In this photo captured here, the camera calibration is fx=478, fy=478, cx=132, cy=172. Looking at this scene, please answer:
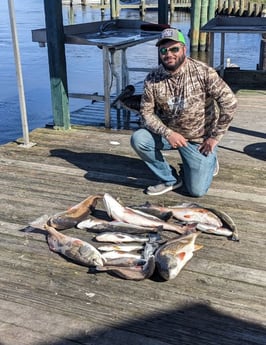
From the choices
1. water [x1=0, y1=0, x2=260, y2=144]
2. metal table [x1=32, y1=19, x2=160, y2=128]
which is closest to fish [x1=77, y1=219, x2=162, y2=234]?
metal table [x1=32, y1=19, x2=160, y2=128]

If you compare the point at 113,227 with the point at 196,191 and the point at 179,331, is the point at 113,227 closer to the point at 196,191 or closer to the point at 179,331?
the point at 196,191

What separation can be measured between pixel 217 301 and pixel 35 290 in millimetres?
1097

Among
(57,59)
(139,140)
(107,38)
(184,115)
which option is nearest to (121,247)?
(139,140)

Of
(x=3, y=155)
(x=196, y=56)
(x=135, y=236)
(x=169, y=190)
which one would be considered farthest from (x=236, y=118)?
(x=196, y=56)

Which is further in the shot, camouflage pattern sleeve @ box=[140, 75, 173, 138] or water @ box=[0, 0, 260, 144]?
water @ box=[0, 0, 260, 144]

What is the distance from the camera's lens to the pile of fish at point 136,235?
3.02 meters

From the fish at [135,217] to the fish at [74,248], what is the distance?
0.43m

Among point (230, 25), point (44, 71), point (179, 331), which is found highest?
point (230, 25)

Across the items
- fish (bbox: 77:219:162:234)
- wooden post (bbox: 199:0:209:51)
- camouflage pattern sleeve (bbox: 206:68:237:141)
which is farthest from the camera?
wooden post (bbox: 199:0:209:51)

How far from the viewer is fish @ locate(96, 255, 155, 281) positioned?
117 inches

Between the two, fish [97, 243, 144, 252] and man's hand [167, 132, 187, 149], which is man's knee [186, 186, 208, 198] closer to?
man's hand [167, 132, 187, 149]

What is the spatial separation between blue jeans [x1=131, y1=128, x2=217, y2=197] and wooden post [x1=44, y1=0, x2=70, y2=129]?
2.10m

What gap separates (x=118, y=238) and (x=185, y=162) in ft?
3.62

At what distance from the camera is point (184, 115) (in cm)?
407
